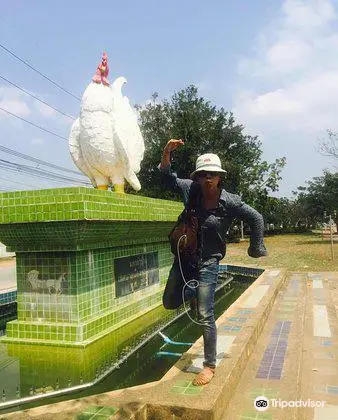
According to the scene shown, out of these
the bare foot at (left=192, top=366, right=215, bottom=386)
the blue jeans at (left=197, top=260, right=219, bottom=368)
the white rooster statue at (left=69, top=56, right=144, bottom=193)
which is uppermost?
the white rooster statue at (left=69, top=56, right=144, bottom=193)

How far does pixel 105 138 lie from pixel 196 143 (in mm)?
22185

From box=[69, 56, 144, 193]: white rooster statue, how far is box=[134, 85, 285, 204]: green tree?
19.4 m

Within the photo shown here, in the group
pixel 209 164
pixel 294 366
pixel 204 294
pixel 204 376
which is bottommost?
pixel 294 366

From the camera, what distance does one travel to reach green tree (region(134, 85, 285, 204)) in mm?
27734

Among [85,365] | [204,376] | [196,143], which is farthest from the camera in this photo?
[196,143]

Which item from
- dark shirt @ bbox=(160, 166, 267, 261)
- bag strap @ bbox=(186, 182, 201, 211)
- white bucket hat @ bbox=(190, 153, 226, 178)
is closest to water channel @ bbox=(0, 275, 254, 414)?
dark shirt @ bbox=(160, 166, 267, 261)

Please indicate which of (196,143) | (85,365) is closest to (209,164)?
(85,365)

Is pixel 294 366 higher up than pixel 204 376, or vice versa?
pixel 204 376

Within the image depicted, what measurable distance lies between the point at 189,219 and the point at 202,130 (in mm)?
25573

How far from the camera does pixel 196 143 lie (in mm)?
28094

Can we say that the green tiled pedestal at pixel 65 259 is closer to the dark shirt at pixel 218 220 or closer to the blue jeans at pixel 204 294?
the blue jeans at pixel 204 294

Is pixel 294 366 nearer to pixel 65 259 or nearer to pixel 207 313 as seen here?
pixel 207 313

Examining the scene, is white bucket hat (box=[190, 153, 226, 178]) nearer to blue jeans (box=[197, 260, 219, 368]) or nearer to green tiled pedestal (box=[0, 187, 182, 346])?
blue jeans (box=[197, 260, 219, 368])

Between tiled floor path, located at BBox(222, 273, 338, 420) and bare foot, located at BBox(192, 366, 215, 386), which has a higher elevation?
bare foot, located at BBox(192, 366, 215, 386)
